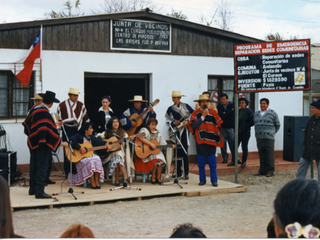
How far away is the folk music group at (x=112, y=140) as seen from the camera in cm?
709

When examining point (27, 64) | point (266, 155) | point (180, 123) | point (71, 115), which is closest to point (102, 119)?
point (71, 115)

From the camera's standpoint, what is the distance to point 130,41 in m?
10.5

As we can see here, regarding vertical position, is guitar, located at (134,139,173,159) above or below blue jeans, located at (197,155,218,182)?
above

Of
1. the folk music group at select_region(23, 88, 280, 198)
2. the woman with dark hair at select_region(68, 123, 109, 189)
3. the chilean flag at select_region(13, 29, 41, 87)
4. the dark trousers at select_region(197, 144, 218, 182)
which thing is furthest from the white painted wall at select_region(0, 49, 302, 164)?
the dark trousers at select_region(197, 144, 218, 182)

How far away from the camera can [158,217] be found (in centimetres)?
619

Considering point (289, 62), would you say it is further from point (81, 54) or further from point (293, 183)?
point (293, 183)

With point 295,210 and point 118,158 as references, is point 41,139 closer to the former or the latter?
point 118,158

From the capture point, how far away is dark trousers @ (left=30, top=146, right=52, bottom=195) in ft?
22.9

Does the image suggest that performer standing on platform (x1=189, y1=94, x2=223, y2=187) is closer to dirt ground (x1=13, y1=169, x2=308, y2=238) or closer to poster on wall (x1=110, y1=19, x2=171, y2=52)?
dirt ground (x1=13, y1=169, x2=308, y2=238)

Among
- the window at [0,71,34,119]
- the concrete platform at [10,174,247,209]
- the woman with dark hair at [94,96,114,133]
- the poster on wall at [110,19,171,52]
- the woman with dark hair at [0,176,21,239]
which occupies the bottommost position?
the concrete platform at [10,174,247,209]

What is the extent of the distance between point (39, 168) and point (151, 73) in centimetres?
467

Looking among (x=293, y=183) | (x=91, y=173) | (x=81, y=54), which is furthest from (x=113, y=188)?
(x=293, y=183)

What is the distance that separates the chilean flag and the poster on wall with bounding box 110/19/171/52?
6.22 ft

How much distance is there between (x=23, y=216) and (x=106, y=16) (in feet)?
18.8
